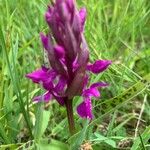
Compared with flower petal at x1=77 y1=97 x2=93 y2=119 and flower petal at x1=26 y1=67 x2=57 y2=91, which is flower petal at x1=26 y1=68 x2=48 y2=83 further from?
flower petal at x1=77 y1=97 x2=93 y2=119

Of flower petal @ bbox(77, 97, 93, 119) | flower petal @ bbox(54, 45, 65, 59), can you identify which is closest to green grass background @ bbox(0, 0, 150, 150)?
flower petal @ bbox(77, 97, 93, 119)

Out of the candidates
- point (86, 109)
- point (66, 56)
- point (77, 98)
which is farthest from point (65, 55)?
point (77, 98)

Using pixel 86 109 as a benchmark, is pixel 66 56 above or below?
above

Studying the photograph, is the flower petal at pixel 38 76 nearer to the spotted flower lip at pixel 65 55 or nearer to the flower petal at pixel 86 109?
the spotted flower lip at pixel 65 55

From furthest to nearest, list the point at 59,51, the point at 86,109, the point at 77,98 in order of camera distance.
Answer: the point at 77,98
the point at 86,109
the point at 59,51

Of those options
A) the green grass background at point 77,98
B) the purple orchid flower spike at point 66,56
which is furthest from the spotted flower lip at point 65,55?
the green grass background at point 77,98

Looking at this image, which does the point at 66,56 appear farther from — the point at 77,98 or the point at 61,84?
the point at 77,98

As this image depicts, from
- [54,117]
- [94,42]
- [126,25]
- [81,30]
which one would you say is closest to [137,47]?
[126,25]

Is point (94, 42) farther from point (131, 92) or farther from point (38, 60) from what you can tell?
point (131, 92)
